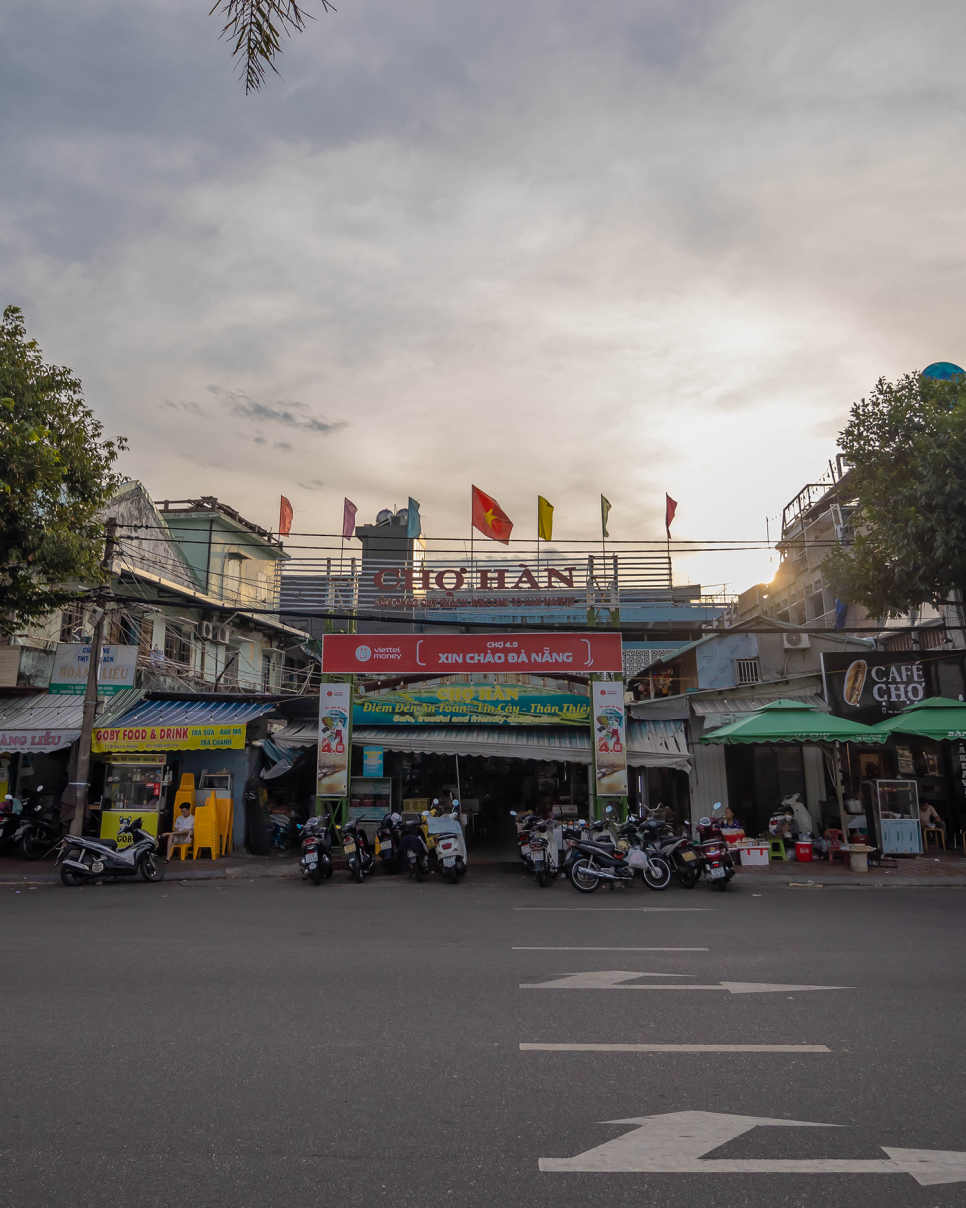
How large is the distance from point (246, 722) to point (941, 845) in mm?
16003

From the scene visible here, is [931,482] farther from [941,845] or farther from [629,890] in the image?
[941,845]

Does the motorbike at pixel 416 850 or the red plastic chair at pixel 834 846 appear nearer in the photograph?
the motorbike at pixel 416 850

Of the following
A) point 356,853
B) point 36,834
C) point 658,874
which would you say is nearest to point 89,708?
point 36,834

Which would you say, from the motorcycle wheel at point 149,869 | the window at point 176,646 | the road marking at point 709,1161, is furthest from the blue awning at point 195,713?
the road marking at point 709,1161

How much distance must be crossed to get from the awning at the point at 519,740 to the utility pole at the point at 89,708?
4.16 m

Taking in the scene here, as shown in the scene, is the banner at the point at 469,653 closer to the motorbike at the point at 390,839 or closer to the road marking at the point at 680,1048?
the motorbike at the point at 390,839

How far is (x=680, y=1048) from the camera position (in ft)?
17.4

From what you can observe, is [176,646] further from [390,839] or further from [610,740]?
[610,740]

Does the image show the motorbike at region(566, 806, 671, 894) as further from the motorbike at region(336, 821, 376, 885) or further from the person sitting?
the person sitting

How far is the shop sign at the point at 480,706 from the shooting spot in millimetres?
18391

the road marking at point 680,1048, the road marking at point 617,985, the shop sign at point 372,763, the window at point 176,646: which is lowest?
the road marking at point 617,985

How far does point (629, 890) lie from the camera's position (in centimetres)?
1386

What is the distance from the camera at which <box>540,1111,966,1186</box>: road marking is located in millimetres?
3631

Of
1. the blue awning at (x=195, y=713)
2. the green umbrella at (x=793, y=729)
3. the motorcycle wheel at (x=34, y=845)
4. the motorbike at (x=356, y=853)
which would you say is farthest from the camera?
the blue awning at (x=195, y=713)
